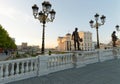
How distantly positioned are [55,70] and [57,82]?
246 centimetres

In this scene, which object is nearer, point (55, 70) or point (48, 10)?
point (55, 70)

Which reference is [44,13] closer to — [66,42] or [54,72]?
[54,72]

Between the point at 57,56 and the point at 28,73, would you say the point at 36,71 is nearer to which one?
the point at 28,73

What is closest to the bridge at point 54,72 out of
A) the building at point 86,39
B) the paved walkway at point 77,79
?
the paved walkway at point 77,79

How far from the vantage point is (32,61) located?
24.8 ft

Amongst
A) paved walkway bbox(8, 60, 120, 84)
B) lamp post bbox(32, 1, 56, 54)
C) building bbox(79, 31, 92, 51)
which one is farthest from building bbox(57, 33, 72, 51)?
paved walkway bbox(8, 60, 120, 84)

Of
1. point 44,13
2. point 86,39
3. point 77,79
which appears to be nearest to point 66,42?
point 86,39

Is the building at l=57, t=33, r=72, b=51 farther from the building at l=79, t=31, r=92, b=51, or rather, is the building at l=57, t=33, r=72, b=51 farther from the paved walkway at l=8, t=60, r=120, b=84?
the paved walkway at l=8, t=60, r=120, b=84

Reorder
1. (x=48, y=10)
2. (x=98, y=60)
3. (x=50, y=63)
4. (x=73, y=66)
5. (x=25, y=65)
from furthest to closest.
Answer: (x=98, y=60)
(x=48, y=10)
(x=73, y=66)
(x=50, y=63)
(x=25, y=65)

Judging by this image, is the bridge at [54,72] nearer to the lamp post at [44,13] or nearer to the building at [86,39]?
the lamp post at [44,13]

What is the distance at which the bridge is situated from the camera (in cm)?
657

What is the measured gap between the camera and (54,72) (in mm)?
8680

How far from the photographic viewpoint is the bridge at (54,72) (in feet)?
21.5

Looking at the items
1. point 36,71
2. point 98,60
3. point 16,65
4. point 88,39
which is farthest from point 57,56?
point 88,39
